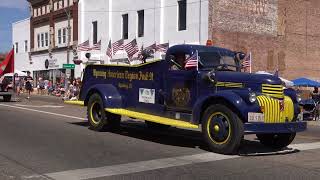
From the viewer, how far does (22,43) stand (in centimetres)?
6209

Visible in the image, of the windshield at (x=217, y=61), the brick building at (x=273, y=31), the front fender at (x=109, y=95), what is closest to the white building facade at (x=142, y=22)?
the brick building at (x=273, y=31)

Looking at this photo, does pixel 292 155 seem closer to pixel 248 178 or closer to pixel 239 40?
pixel 248 178

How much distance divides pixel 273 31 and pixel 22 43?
111 ft

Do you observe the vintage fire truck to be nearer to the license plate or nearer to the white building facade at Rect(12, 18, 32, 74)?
the license plate

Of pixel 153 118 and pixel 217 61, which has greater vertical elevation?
pixel 217 61

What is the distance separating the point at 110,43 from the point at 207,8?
11.2m

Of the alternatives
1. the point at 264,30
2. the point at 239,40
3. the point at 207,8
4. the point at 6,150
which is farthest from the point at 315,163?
the point at 264,30

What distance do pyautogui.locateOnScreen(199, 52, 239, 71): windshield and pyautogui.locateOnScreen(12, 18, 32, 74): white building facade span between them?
50305 mm

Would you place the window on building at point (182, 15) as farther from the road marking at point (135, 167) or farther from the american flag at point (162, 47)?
the road marking at point (135, 167)

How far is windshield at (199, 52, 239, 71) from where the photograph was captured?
11.4m

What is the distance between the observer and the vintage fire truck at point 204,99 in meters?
10.1

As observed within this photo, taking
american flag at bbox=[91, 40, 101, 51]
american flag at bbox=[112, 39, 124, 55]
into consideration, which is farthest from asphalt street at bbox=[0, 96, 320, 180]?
american flag at bbox=[91, 40, 101, 51]

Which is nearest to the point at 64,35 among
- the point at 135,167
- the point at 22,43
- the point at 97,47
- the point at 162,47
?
the point at 97,47

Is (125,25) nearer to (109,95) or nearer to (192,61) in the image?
(109,95)
